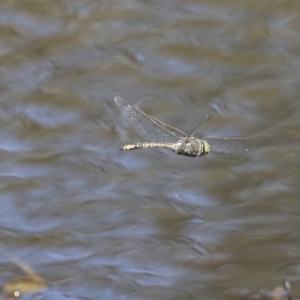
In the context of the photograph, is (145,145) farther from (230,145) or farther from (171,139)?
(230,145)

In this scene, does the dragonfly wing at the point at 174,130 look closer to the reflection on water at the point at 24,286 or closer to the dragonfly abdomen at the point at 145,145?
the dragonfly abdomen at the point at 145,145

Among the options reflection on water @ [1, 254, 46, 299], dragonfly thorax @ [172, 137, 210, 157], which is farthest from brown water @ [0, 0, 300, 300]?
dragonfly thorax @ [172, 137, 210, 157]

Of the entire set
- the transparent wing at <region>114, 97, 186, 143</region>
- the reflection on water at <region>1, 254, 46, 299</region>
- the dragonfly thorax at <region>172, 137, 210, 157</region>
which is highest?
the transparent wing at <region>114, 97, 186, 143</region>

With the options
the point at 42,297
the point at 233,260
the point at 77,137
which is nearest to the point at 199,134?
the point at 77,137

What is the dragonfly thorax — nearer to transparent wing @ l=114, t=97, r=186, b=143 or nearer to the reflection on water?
transparent wing @ l=114, t=97, r=186, b=143

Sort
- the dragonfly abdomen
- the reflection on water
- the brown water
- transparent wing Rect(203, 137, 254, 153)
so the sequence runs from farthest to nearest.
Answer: the dragonfly abdomen < transparent wing Rect(203, 137, 254, 153) < the brown water < the reflection on water

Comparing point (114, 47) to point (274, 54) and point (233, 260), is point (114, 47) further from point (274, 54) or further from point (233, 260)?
point (233, 260)

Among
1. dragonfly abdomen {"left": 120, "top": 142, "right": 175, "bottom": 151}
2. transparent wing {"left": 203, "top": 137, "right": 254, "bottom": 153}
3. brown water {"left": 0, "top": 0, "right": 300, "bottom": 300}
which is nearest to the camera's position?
brown water {"left": 0, "top": 0, "right": 300, "bottom": 300}

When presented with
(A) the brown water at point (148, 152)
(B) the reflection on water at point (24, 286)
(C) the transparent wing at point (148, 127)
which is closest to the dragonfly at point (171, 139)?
(C) the transparent wing at point (148, 127)
